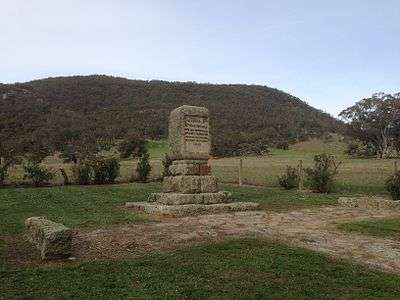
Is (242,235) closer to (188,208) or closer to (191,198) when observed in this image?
(188,208)

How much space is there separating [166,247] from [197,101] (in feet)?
212

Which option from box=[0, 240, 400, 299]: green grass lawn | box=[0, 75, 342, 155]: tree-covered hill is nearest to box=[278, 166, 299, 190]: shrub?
box=[0, 240, 400, 299]: green grass lawn

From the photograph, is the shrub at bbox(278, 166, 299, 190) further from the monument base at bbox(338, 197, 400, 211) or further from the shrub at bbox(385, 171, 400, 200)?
the monument base at bbox(338, 197, 400, 211)

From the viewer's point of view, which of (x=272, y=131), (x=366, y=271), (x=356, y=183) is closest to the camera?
(x=366, y=271)

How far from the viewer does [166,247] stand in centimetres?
761

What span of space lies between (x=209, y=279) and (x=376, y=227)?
507cm

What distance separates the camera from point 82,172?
878 inches

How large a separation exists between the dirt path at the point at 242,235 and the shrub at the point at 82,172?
39.1ft

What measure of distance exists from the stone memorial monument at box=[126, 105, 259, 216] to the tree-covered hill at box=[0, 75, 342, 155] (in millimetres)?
31056

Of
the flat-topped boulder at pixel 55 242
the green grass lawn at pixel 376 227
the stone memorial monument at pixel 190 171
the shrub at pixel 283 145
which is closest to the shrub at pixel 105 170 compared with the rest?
the stone memorial monument at pixel 190 171

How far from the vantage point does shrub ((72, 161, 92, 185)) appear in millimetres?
22250

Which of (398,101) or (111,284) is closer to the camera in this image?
(111,284)

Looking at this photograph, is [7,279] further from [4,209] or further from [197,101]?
[197,101]

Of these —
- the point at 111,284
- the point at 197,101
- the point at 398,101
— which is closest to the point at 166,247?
the point at 111,284
